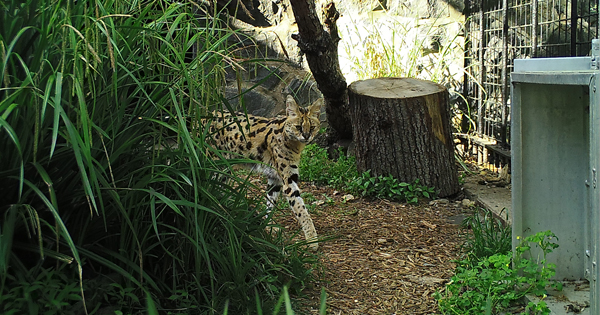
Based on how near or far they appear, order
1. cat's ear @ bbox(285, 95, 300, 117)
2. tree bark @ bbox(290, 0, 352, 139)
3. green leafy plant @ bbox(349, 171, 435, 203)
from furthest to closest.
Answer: tree bark @ bbox(290, 0, 352, 139) → green leafy plant @ bbox(349, 171, 435, 203) → cat's ear @ bbox(285, 95, 300, 117)

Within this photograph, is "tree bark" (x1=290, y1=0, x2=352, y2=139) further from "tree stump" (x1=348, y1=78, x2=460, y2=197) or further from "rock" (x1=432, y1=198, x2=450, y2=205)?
"rock" (x1=432, y1=198, x2=450, y2=205)

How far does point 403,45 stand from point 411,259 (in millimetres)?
4963

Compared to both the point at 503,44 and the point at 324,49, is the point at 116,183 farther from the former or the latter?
the point at 503,44

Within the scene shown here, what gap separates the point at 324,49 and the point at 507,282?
3908 mm

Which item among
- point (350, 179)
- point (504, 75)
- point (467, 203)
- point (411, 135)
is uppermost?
point (504, 75)

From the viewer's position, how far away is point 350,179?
6625 millimetres

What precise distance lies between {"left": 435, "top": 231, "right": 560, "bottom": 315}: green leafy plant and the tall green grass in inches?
41.0

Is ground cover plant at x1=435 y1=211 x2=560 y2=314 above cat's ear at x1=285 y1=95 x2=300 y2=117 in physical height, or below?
below

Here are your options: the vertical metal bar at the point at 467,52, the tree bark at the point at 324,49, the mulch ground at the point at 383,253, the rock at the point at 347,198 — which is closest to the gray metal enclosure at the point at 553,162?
the mulch ground at the point at 383,253

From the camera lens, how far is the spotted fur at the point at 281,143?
17.7 feet

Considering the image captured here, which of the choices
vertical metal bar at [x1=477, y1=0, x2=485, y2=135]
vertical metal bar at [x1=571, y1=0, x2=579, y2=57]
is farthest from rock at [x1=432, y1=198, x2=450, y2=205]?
vertical metal bar at [x1=477, y1=0, x2=485, y2=135]

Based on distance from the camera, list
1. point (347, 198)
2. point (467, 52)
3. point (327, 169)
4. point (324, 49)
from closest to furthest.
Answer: point (347, 198)
point (324, 49)
point (327, 169)
point (467, 52)

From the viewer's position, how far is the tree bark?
626cm

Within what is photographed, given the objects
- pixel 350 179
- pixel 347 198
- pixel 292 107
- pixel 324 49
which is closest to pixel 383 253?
pixel 347 198
